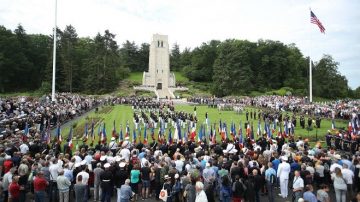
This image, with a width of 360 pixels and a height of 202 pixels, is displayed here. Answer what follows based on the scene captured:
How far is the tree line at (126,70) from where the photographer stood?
69031mm

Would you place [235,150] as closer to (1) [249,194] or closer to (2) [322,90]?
(1) [249,194]

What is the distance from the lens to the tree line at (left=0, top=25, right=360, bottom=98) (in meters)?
69.0

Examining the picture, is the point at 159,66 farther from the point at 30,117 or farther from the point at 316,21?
the point at 30,117

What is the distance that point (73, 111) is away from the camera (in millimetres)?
32438

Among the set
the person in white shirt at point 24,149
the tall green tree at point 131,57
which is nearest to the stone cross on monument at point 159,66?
the tall green tree at point 131,57

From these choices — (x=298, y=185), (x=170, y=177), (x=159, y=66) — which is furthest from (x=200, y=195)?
(x=159, y=66)

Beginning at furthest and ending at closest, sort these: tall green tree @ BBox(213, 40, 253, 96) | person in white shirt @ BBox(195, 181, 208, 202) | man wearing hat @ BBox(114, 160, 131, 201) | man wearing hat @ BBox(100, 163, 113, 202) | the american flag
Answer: tall green tree @ BBox(213, 40, 253, 96), the american flag, man wearing hat @ BBox(114, 160, 131, 201), man wearing hat @ BBox(100, 163, 113, 202), person in white shirt @ BBox(195, 181, 208, 202)

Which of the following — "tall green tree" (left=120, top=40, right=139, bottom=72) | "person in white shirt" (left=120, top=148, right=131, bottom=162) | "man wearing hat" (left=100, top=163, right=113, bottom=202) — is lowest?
"man wearing hat" (left=100, top=163, right=113, bottom=202)

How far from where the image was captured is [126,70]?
91688 mm

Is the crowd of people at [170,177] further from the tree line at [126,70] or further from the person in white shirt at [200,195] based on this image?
the tree line at [126,70]

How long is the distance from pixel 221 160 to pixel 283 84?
7516 centimetres

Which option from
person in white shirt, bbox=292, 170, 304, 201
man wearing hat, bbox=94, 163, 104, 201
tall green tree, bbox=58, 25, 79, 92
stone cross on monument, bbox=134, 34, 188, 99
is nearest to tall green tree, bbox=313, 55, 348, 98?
stone cross on monument, bbox=134, 34, 188, 99

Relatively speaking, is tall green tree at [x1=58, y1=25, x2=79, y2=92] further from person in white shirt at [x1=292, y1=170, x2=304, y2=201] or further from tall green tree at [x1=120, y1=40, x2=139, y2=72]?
person in white shirt at [x1=292, y1=170, x2=304, y2=201]

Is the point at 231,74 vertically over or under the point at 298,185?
over
